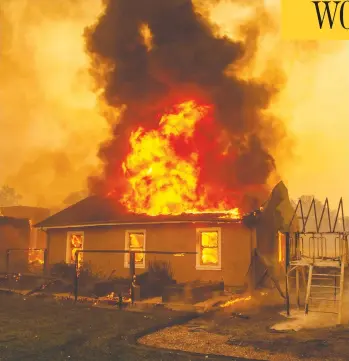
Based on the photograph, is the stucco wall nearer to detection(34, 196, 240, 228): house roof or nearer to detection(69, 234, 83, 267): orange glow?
detection(34, 196, 240, 228): house roof

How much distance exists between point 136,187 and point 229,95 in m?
9.30

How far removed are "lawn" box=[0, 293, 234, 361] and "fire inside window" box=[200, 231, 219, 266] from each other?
17.3 ft

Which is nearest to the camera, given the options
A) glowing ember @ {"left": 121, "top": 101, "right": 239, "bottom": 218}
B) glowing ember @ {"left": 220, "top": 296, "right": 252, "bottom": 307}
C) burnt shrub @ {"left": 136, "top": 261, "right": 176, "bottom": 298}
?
glowing ember @ {"left": 220, "top": 296, "right": 252, "bottom": 307}

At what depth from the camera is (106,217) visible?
20.0 metres

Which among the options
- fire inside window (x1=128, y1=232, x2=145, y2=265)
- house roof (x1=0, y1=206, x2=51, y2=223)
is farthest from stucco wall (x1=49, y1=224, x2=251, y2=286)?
house roof (x1=0, y1=206, x2=51, y2=223)

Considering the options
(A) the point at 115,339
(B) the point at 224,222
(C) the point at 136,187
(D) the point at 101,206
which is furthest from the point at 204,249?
(A) the point at 115,339

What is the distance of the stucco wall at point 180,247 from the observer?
1716 centimetres

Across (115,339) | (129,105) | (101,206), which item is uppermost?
(129,105)

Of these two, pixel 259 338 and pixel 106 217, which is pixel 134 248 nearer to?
pixel 106 217

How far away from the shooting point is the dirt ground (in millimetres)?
8094

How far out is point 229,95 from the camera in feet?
87.5

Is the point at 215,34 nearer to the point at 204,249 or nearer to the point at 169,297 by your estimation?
the point at 204,249

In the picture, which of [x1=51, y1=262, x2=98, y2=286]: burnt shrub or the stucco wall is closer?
[x1=51, y1=262, x2=98, y2=286]: burnt shrub

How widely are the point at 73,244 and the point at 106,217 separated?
2.80m
